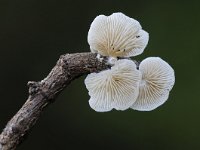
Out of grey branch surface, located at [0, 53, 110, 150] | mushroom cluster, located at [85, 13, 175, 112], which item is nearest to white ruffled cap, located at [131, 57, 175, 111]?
mushroom cluster, located at [85, 13, 175, 112]

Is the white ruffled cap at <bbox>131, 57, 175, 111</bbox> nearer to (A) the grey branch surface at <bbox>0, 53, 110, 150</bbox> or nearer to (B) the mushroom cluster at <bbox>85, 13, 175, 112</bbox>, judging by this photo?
(B) the mushroom cluster at <bbox>85, 13, 175, 112</bbox>

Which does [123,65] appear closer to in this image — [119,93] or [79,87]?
[119,93]

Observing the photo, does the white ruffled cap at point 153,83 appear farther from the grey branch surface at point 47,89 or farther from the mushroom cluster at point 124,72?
the grey branch surface at point 47,89

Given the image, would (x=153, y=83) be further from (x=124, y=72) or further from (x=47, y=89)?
(x=47, y=89)

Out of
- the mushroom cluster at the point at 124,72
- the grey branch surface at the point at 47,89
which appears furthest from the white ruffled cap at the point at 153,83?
the grey branch surface at the point at 47,89

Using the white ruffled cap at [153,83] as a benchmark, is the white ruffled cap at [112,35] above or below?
above
